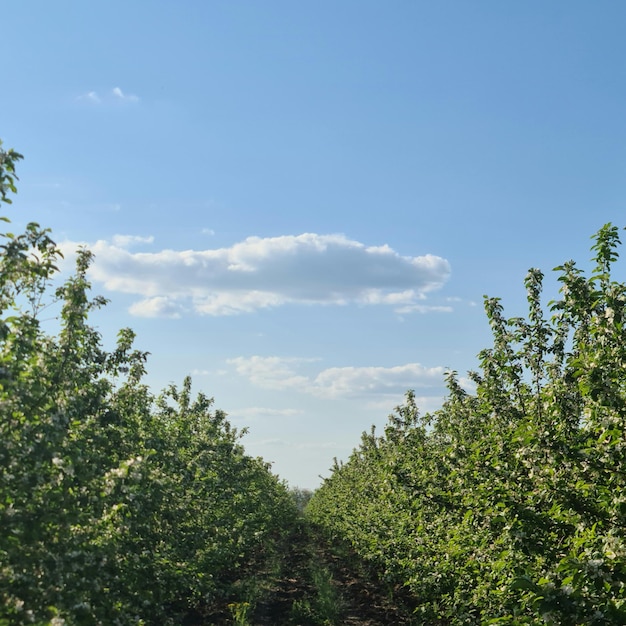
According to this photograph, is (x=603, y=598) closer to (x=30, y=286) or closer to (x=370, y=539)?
(x=30, y=286)

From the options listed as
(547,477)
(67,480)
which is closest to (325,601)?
(547,477)

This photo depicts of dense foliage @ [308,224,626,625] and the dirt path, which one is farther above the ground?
dense foliage @ [308,224,626,625]

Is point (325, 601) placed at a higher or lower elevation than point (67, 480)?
lower

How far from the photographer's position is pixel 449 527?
1448cm

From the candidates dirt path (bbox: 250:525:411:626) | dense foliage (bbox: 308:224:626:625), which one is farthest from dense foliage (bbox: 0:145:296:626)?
Answer: dirt path (bbox: 250:525:411:626)

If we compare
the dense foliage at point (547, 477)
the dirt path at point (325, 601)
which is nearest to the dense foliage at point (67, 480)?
the dense foliage at point (547, 477)

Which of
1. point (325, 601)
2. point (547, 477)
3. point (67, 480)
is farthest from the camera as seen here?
point (325, 601)

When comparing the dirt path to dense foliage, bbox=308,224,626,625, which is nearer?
dense foliage, bbox=308,224,626,625

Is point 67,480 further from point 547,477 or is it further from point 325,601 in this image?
point 325,601

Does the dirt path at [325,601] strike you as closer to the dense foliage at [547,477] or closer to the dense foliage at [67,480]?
the dense foliage at [547,477]

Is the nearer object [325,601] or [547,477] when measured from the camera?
[547,477]

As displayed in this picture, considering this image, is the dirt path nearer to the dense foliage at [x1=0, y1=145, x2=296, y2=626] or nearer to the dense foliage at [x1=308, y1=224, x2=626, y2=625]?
the dense foliage at [x1=308, y1=224, x2=626, y2=625]

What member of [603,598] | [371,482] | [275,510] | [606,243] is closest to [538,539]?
[603,598]

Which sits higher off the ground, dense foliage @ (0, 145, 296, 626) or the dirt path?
dense foliage @ (0, 145, 296, 626)
